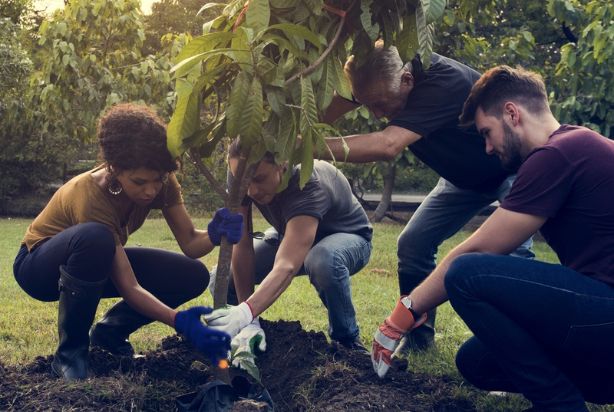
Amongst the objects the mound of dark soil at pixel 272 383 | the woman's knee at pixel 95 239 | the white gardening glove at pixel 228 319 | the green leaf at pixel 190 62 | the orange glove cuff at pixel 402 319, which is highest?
the green leaf at pixel 190 62

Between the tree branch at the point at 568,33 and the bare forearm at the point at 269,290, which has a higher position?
the bare forearm at the point at 269,290

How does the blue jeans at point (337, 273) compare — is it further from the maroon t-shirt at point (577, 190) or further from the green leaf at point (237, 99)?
the green leaf at point (237, 99)

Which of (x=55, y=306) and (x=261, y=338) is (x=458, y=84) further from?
(x=55, y=306)

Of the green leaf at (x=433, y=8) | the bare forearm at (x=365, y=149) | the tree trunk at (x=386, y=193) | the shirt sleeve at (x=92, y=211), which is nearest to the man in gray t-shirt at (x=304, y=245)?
the bare forearm at (x=365, y=149)

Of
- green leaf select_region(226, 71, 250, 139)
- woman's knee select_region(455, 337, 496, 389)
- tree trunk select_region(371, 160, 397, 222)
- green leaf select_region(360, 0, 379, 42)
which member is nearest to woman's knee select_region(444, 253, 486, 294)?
woman's knee select_region(455, 337, 496, 389)

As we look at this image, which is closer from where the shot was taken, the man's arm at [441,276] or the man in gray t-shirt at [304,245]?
the man's arm at [441,276]

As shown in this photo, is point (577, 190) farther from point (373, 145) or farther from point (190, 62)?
point (190, 62)

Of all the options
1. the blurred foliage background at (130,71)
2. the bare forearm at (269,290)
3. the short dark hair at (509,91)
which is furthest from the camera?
the blurred foliage background at (130,71)

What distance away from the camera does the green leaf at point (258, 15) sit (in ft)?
7.75

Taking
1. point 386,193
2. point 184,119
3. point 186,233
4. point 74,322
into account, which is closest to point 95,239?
point 74,322

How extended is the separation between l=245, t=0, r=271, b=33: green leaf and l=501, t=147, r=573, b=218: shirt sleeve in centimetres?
105

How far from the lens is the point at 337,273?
12.6 feet

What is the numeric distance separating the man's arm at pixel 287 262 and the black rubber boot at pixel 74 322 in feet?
2.32

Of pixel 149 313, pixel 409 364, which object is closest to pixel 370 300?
pixel 409 364
